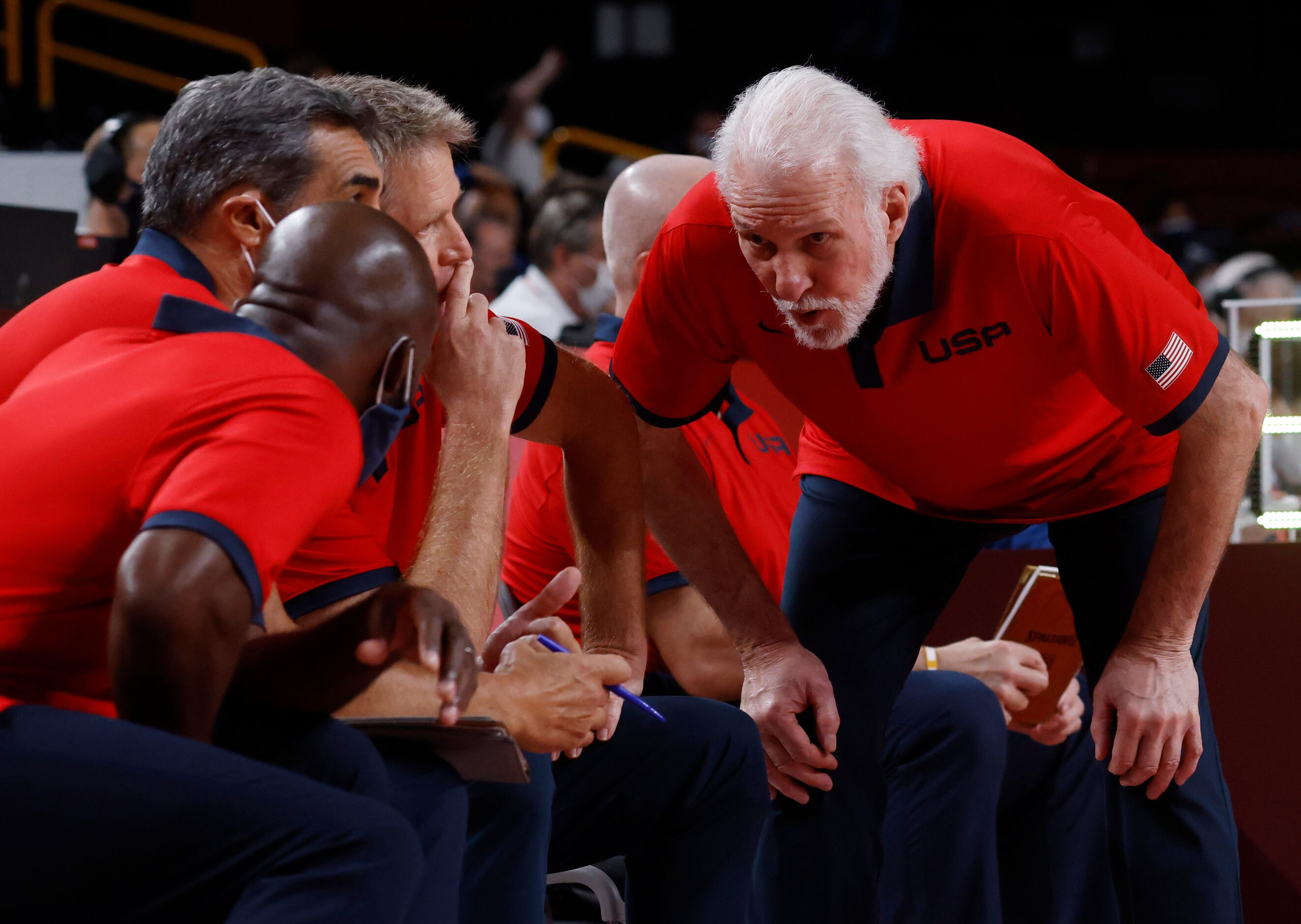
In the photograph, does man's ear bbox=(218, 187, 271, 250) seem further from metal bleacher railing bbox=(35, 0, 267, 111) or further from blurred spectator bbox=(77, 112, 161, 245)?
metal bleacher railing bbox=(35, 0, 267, 111)

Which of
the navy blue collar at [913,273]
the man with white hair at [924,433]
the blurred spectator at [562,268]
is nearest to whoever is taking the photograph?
the man with white hair at [924,433]

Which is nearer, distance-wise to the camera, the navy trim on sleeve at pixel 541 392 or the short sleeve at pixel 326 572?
the short sleeve at pixel 326 572

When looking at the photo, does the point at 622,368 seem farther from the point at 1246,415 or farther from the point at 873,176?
the point at 1246,415

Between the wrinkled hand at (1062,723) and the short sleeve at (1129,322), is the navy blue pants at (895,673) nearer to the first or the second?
the short sleeve at (1129,322)

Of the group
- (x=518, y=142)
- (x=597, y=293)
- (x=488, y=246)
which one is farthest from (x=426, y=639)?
(x=518, y=142)

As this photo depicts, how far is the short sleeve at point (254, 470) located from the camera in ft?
3.52

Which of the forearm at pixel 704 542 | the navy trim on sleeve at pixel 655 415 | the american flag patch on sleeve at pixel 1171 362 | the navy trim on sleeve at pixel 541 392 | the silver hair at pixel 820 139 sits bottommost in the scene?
the forearm at pixel 704 542

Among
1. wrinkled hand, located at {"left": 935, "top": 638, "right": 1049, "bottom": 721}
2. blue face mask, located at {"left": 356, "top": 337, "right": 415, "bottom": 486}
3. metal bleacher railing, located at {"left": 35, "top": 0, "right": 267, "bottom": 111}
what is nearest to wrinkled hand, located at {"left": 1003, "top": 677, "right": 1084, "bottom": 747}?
wrinkled hand, located at {"left": 935, "top": 638, "right": 1049, "bottom": 721}

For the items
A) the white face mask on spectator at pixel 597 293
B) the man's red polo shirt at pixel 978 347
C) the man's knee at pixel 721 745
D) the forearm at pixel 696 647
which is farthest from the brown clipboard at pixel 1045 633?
the white face mask on spectator at pixel 597 293

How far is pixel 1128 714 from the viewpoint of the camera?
6.34 feet

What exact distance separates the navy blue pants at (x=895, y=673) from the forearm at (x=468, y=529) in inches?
28.3

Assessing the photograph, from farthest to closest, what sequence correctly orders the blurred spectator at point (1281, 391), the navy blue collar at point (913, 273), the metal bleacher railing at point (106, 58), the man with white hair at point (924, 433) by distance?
the metal bleacher railing at point (106, 58), the blurred spectator at point (1281, 391), the navy blue collar at point (913, 273), the man with white hair at point (924, 433)

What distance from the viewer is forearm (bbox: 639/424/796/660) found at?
2.19 metres

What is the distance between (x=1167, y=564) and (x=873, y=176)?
0.66 meters
